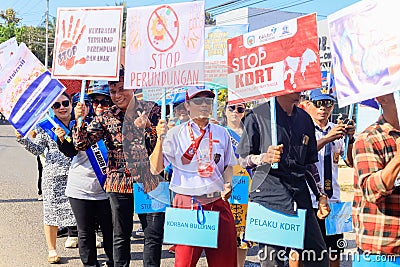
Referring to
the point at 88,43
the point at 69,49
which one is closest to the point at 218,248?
the point at 88,43

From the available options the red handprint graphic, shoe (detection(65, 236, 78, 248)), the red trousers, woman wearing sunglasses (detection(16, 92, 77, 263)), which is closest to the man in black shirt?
the red trousers

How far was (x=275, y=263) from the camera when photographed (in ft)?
12.8

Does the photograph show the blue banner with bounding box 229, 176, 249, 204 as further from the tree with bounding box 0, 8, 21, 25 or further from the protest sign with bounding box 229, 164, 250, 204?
the tree with bounding box 0, 8, 21, 25

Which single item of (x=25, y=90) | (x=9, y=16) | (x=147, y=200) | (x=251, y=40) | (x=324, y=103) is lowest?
(x=147, y=200)

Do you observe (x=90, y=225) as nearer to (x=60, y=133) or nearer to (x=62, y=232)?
(x=60, y=133)

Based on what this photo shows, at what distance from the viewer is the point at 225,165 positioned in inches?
156

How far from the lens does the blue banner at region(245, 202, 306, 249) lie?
147 inches

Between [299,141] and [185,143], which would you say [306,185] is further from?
[185,143]

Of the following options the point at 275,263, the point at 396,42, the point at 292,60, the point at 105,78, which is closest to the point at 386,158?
the point at 396,42

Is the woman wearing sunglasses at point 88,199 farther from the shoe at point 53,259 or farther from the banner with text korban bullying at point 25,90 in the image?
the shoe at point 53,259

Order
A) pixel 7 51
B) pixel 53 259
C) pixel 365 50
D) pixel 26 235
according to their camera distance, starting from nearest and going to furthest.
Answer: pixel 365 50, pixel 7 51, pixel 53 259, pixel 26 235

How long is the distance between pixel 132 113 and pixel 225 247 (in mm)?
1205

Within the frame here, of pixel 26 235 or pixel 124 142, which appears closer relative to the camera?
pixel 124 142

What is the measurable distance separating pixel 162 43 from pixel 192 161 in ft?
3.10
